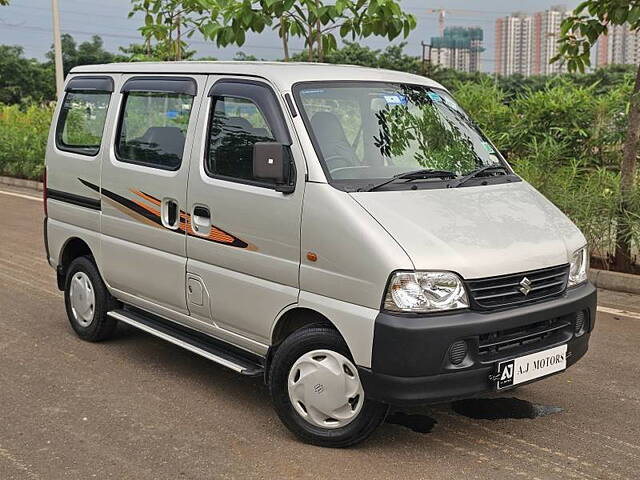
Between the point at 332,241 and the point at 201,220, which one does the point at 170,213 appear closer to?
the point at 201,220

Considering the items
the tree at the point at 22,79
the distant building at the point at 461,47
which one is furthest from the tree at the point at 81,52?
the distant building at the point at 461,47

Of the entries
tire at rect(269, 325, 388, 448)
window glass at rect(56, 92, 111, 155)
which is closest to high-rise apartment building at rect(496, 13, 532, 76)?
window glass at rect(56, 92, 111, 155)

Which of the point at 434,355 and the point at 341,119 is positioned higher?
the point at 341,119

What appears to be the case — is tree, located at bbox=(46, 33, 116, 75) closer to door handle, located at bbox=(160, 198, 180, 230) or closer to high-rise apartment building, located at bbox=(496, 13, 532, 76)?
door handle, located at bbox=(160, 198, 180, 230)

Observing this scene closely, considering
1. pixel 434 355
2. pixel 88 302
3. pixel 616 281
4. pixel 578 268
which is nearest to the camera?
pixel 434 355

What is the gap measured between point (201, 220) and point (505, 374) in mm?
1957

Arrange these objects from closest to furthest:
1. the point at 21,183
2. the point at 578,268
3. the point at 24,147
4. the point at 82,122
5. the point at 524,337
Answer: the point at 524,337
the point at 578,268
the point at 82,122
the point at 21,183
the point at 24,147

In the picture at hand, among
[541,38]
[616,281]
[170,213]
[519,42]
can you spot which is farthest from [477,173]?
[519,42]

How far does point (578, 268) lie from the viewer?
15.4 feet

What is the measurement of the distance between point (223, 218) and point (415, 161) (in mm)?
1121

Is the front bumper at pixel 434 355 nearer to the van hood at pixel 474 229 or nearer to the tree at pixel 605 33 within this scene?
the van hood at pixel 474 229

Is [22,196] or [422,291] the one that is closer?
[422,291]

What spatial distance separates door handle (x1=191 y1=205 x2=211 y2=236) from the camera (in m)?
4.98

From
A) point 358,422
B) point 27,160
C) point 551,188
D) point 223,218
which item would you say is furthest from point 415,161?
point 27,160
